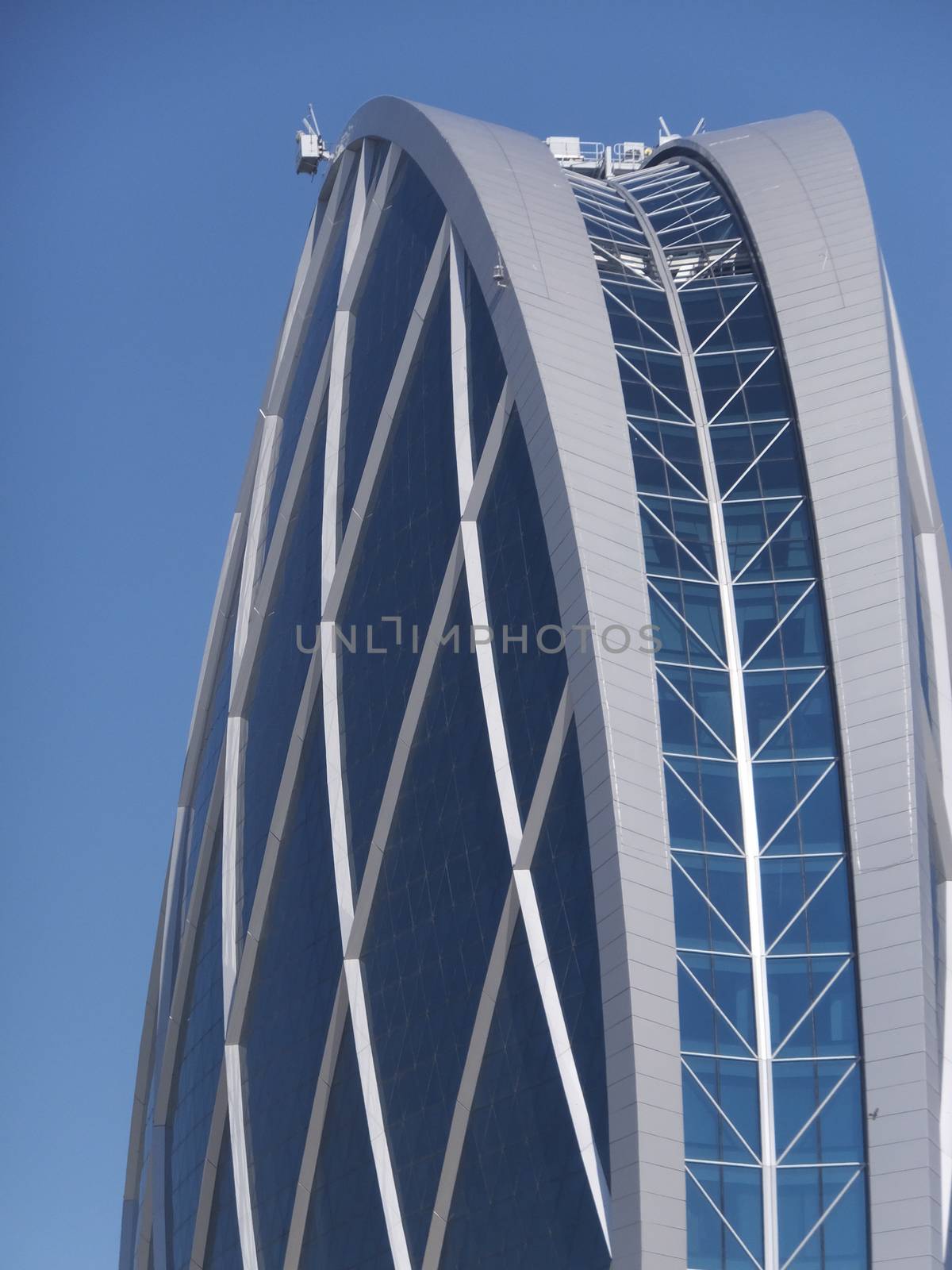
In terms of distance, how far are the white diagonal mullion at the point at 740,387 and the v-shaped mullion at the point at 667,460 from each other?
4.67 ft

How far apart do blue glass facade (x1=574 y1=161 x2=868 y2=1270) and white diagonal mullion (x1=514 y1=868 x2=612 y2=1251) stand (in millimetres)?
1536

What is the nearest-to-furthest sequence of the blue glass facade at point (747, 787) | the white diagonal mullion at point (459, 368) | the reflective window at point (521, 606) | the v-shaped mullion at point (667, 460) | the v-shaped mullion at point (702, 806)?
1. the blue glass facade at point (747, 787)
2. the v-shaped mullion at point (702, 806)
3. the reflective window at point (521, 606)
4. the v-shaped mullion at point (667, 460)
5. the white diagonal mullion at point (459, 368)

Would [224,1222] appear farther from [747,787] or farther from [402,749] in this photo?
[747,787]

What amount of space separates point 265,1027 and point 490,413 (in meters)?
18.8

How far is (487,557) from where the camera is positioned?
1508 inches

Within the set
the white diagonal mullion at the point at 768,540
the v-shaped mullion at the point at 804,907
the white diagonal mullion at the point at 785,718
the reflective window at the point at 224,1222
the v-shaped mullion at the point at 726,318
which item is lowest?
the reflective window at the point at 224,1222

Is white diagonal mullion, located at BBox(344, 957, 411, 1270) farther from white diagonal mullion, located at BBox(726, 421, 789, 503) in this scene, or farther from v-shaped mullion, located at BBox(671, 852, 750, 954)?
white diagonal mullion, located at BBox(726, 421, 789, 503)

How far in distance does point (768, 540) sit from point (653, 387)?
15.5 ft

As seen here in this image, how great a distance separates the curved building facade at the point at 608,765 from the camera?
1215 inches

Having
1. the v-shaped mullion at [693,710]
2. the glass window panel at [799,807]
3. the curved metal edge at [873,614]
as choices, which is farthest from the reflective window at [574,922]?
the curved metal edge at [873,614]

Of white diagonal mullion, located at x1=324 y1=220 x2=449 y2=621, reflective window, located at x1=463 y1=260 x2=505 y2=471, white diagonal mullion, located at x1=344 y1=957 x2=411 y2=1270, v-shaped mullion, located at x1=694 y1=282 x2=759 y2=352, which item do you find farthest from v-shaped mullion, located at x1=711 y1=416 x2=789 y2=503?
white diagonal mullion, located at x1=344 y1=957 x2=411 y2=1270

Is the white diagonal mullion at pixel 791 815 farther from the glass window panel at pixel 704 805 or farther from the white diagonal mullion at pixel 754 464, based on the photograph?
the white diagonal mullion at pixel 754 464

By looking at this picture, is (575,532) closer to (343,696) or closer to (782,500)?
(782,500)

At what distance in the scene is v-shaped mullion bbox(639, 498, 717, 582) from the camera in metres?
35.8
